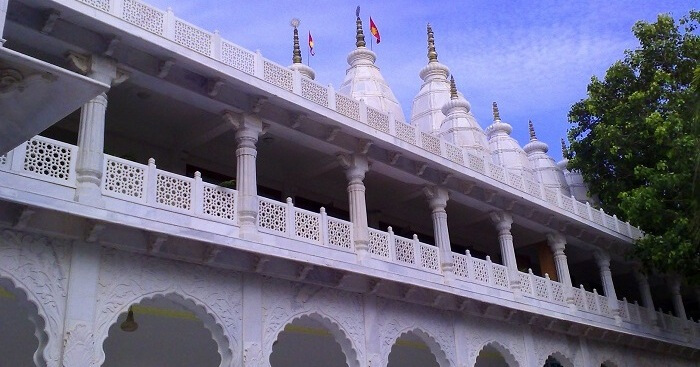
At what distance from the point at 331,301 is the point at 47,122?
807 cm

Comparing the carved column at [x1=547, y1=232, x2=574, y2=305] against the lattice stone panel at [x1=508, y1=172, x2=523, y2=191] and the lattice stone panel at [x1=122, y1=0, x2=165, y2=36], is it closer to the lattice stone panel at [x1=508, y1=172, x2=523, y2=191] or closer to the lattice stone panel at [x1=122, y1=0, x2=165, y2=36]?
the lattice stone panel at [x1=508, y1=172, x2=523, y2=191]

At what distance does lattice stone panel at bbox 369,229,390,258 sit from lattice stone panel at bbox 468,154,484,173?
383cm

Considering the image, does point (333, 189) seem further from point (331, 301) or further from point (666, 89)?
point (666, 89)

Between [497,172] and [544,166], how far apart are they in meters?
14.9

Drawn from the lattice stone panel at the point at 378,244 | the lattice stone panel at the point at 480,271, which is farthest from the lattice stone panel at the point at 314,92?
the lattice stone panel at the point at 480,271

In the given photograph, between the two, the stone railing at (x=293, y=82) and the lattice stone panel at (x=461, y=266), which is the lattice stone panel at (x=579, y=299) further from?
the lattice stone panel at (x=461, y=266)

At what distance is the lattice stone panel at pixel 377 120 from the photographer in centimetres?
1540

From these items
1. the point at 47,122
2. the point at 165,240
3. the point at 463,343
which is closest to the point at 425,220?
the point at 463,343

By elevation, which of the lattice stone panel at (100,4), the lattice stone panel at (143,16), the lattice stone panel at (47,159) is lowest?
the lattice stone panel at (47,159)

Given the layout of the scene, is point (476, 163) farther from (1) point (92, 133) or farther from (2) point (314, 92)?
(1) point (92, 133)

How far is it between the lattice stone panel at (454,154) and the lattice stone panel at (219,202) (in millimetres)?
6380

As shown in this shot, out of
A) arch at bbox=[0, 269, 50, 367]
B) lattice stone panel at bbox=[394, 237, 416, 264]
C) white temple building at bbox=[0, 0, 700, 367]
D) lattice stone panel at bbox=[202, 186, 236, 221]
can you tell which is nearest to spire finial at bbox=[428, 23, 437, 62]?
white temple building at bbox=[0, 0, 700, 367]

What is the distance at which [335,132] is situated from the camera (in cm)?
1477

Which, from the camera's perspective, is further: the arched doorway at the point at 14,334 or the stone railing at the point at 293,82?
the arched doorway at the point at 14,334
